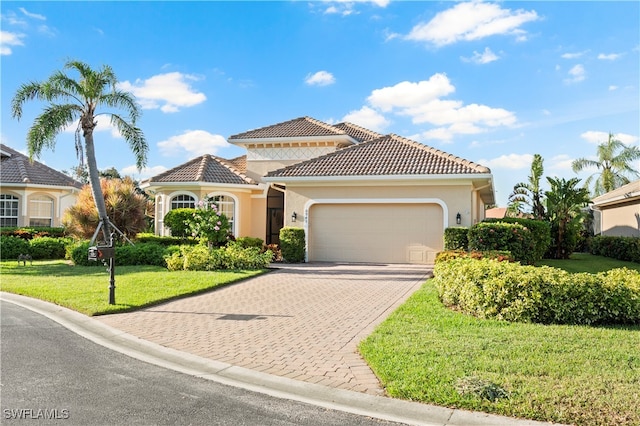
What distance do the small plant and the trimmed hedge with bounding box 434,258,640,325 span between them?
3.42 metres

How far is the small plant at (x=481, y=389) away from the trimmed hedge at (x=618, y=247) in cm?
2055

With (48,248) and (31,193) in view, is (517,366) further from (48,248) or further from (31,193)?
(31,193)

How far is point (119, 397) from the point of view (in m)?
4.95

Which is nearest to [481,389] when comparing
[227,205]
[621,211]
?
[227,205]

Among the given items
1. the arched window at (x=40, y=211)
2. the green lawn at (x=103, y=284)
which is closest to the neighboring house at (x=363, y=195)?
the green lawn at (x=103, y=284)

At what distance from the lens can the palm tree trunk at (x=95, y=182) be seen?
58.2 ft

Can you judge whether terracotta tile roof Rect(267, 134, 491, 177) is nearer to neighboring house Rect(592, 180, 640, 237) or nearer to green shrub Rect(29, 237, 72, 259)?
green shrub Rect(29, 237, 72, 259)

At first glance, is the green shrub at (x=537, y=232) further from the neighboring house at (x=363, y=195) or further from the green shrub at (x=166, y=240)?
the green shrub at (x=166, y=240)

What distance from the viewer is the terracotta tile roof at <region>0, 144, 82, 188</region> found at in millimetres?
26656

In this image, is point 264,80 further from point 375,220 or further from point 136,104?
point 375,220

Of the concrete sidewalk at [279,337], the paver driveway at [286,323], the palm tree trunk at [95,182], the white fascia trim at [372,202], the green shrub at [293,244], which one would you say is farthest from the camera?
the green shrub at [293,244]

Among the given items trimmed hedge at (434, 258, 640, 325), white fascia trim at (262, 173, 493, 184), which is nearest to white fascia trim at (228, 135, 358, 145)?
white fascia trim at (262, 173, 493, 184)

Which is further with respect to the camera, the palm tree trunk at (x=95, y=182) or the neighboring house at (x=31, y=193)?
the neighboring house at (x=31, y=193)

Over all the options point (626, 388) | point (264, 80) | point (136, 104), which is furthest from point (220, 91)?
point (626, 388)
